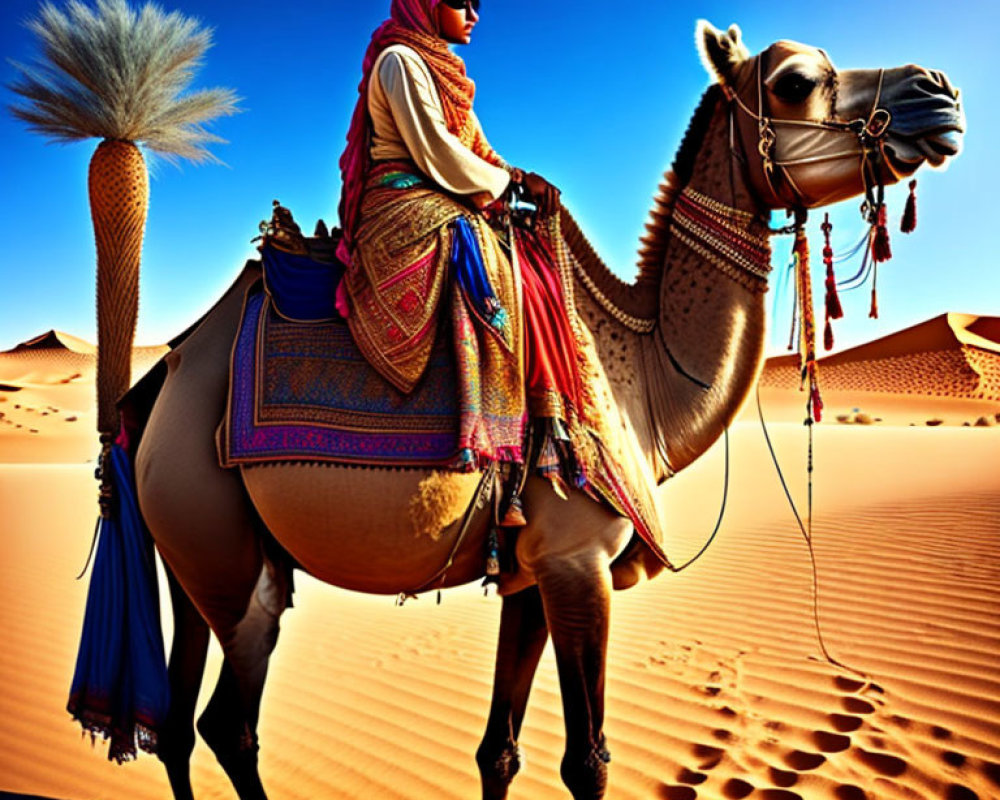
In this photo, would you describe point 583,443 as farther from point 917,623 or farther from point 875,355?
point 875,355

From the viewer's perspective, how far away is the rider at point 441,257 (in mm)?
2604

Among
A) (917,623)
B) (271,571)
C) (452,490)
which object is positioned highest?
(452,490)

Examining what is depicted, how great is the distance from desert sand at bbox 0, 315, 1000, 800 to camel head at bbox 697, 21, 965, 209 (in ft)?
10.1

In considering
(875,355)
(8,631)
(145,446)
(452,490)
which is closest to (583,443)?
(452,490)

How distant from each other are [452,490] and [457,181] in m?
1.20

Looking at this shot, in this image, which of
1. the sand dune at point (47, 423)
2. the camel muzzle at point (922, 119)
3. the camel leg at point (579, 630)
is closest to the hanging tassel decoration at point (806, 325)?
the camel muzzle at point (922, 119)

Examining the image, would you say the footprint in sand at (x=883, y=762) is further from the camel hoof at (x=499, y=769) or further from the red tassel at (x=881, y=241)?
the red tassel at (x=881, y=241)

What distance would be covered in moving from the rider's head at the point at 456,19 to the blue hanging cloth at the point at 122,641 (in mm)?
2257

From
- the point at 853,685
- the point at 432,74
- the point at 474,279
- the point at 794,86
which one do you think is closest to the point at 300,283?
the point at 474,279

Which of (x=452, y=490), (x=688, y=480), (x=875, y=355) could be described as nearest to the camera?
(x=452, y=490)

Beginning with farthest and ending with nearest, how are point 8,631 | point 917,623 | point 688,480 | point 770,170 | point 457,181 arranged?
point 688,480
point 8,631
point 917,623
point 770,170
point 457,181

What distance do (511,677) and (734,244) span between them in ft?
7.02

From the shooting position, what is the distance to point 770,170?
9.49 ft

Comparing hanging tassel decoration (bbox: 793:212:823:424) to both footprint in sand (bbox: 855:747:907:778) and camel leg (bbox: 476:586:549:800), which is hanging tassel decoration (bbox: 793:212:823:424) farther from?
footprint in sand (bbox: 855:747:907:778)
